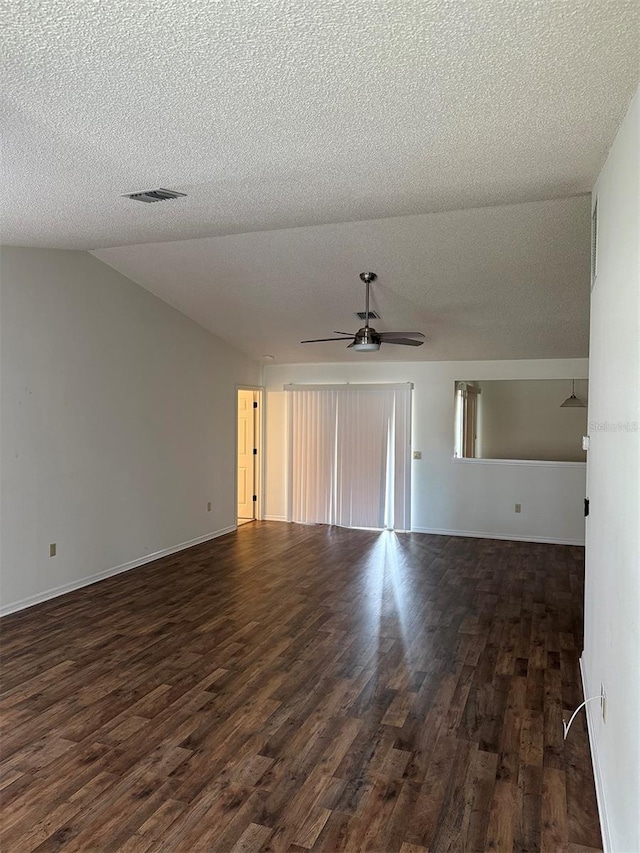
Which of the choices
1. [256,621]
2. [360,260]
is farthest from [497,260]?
[256,621]

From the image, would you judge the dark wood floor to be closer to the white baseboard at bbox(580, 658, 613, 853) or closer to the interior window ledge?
the white baseboard at bbox(580, 658, 613, 853)

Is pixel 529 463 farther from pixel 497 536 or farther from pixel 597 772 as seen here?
pixel 597 772

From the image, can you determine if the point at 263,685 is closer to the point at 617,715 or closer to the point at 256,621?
the point at 256,621

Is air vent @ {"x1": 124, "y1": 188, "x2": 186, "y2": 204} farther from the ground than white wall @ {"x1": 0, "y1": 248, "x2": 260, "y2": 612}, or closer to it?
farther from the ground

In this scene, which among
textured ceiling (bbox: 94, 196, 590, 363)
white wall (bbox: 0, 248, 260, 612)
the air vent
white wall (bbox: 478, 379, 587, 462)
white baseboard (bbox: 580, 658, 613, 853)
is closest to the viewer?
white baseboard (bbox: 580, 658, 613, 853)

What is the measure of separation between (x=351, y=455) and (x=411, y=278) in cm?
347

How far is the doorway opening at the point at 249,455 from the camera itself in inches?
344

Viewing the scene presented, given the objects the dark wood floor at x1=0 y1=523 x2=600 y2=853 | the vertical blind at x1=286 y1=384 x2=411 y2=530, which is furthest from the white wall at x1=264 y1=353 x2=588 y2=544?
the dark wood floor at x1=0 y1=523 x2=600 y2=853

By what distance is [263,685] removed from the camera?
3365 mm

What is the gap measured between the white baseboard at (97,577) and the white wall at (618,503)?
13.5 feet

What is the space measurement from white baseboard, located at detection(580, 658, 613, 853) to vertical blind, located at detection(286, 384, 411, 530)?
15.4 feet

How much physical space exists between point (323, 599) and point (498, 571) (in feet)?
6.84

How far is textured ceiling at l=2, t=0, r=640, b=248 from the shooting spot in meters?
1.57

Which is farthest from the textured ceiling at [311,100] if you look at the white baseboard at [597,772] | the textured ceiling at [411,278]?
the white baseboard at [597,772]
